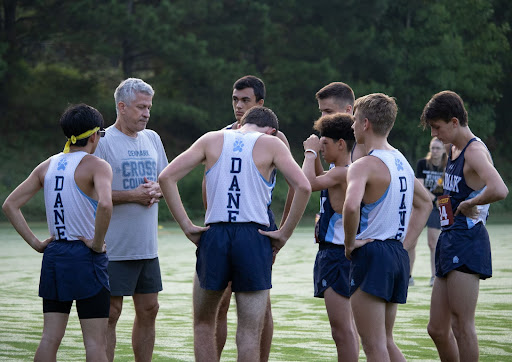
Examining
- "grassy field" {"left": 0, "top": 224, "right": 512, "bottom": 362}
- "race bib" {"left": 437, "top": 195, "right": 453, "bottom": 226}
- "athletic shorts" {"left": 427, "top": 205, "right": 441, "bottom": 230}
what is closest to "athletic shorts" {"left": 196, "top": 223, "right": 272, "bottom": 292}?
"race bib" {"left": 437, "top": 195, "right": 453, "bottom": 226}

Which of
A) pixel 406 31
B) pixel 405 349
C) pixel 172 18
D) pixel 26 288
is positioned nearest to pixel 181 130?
pixel 172 18

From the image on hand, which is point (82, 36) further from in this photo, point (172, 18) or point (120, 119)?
point (120, 119)

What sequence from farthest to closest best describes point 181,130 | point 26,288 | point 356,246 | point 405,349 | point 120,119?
point 181,130 < point 26,288 < point 405,349 < point 120,119 < point 356,246

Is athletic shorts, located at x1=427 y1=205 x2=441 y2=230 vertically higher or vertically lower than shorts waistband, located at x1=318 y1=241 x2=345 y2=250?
lower

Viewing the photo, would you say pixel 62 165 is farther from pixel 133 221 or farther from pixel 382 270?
pixel 382 270

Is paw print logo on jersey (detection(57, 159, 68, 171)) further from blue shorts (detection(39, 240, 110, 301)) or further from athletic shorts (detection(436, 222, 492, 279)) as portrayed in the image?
athletic shorts (detection(436, 222, 492, 279))

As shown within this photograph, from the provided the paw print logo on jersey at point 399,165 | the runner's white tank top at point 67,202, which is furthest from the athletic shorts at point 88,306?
the paw print logo on jersey at point 399,165

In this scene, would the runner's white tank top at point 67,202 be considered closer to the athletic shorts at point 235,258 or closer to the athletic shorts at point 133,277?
the athletic shorts at point 235,258

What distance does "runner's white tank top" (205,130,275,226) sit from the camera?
520cm

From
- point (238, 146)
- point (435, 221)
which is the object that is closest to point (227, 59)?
point (435, 221)

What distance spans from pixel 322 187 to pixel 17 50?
103 feet

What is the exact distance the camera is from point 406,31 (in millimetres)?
43031

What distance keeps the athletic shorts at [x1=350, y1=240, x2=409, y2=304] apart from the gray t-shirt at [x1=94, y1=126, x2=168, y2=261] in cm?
188

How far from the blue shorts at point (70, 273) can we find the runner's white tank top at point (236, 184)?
784 mm
